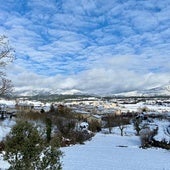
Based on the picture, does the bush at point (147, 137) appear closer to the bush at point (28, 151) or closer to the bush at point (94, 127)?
the bush at point (94, 127)

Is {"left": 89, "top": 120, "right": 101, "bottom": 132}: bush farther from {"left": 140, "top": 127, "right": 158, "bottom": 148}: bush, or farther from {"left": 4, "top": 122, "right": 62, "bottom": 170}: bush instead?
{"left": 4, "top": 122, "right": 62, "bottom": 170}: bush

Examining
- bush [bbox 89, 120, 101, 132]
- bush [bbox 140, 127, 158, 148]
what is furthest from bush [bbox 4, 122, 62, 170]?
bush [bbox 89, 120, 101, 132]

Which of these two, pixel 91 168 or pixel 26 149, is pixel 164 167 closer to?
pixel 91 168

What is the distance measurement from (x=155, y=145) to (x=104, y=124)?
38.4 m

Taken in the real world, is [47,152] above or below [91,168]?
above

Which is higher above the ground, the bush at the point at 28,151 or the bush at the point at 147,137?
the bush at the point at 28,151

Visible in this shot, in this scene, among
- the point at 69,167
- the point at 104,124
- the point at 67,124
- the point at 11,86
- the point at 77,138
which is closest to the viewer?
the point at 11,86

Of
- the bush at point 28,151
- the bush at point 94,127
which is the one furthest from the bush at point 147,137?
the bush at point 28,151

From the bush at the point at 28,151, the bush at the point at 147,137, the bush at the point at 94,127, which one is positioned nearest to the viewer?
the bush at the point at 28,151

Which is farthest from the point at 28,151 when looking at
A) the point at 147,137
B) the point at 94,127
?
the point at 94,127

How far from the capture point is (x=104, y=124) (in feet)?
257

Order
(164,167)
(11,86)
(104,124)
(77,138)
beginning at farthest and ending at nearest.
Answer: (104,124) < (77,138) < (164,167) < (11,86)

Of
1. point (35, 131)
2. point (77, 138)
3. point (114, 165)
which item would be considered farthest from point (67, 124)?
point (35, 131)

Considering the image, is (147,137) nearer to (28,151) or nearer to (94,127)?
(94,127)
